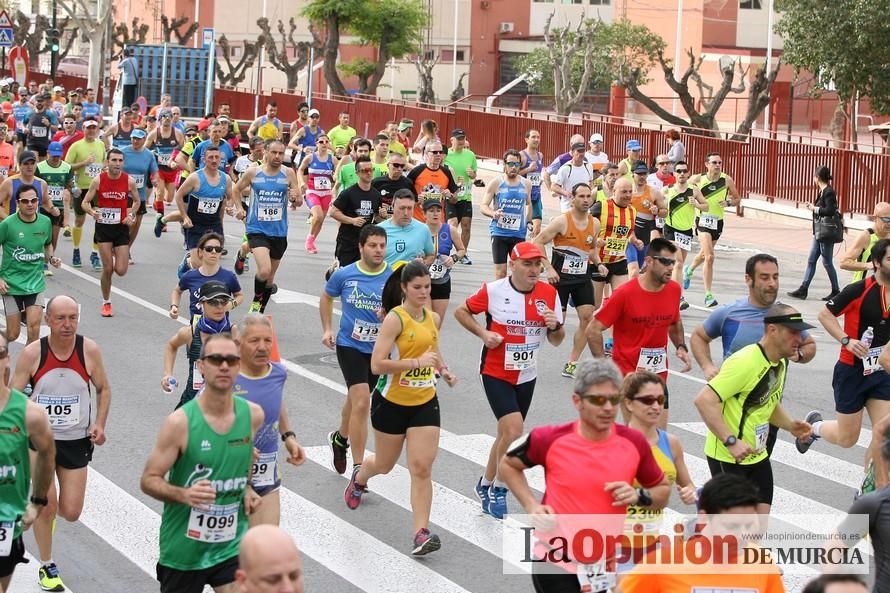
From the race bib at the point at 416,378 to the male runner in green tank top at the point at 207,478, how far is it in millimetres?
2521

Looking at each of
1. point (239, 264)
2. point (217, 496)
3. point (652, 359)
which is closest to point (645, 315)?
point (652, 359)

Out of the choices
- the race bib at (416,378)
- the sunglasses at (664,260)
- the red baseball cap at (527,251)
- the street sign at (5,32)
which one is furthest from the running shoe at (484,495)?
the street sign at (5,32)

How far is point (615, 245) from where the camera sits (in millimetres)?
15312

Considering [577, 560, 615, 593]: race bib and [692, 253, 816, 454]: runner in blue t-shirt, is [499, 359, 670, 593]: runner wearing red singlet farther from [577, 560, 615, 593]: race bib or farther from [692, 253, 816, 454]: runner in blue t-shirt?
[692, 253, 816, 454]: runner in blue t-shirt

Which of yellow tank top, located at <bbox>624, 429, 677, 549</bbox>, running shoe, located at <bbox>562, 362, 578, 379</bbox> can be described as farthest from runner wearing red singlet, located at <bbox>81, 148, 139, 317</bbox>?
yellow tank top, located at <bbox>624, 429, 677, 549</bbox>

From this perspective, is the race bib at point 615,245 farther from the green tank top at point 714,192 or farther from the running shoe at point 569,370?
the green tank top at point 714,192

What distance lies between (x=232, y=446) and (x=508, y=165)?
12.2 meters

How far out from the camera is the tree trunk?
56844 mm

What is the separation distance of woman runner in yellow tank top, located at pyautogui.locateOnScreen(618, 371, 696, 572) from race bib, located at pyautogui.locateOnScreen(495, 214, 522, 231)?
1045 cm

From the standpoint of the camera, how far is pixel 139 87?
151 feet

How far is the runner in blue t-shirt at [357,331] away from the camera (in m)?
10.7

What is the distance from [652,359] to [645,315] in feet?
1.09

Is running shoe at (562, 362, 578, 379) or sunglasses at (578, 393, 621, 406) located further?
running shoe at (562, 362, 578, 379)

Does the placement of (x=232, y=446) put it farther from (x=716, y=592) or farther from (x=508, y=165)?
(x=508, y=165)
